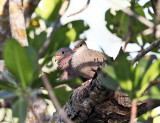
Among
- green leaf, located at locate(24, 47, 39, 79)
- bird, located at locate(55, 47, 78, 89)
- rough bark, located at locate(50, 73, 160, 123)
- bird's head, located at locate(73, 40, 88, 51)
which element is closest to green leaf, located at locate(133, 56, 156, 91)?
green leaf, located at locate(24, 47, 39, 79)

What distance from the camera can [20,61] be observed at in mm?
1555

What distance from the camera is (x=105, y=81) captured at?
58.4 inches

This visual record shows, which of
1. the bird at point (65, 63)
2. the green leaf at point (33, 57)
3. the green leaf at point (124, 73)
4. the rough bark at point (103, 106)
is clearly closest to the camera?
the green leaf at point (124, 73)

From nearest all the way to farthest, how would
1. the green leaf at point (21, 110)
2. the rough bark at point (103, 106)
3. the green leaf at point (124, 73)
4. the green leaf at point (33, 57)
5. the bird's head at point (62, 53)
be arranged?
the green leaf at point (124, 73)
the green leaf at point (21, 110)
the green leaf at point (33, 57)
the rough bark at point (103, 106)
the bird's head at point (62, 53)

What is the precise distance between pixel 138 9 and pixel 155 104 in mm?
786

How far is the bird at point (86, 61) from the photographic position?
3625 millimetres

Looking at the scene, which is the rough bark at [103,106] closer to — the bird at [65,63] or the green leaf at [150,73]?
the green leaf at [150,73]

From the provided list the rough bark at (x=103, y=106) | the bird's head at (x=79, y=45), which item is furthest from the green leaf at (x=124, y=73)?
the bird's head at (x=79, y=45)

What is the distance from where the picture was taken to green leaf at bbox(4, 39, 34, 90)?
155cm

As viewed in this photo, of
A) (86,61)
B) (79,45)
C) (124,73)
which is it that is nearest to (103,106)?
(124,73)

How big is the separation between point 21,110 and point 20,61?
0.72 feet

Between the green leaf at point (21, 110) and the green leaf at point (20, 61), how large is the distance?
0.27 feet

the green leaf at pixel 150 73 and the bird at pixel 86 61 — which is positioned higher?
the bird at pixel 86 61

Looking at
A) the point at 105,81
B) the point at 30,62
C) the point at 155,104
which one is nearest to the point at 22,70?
the point at 30,62
